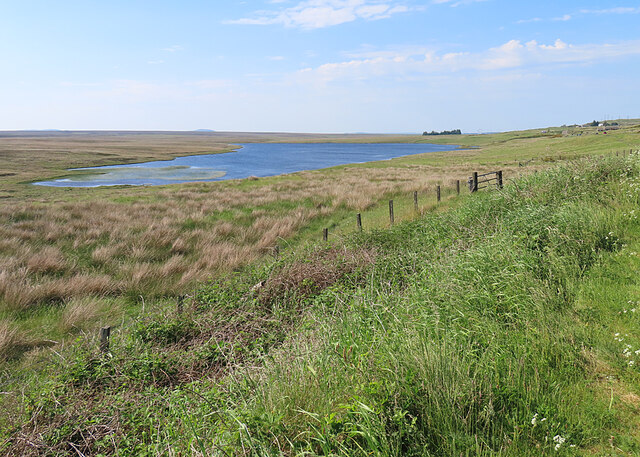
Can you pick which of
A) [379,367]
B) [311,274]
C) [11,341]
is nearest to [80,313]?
[11,341]

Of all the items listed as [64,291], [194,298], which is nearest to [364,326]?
[194,298]

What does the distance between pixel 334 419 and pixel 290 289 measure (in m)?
4.86

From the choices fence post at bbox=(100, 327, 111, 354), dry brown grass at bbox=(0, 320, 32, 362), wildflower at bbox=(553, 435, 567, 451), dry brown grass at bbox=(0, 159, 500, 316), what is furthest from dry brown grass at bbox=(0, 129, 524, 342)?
wildflower at bbox=(553, 435, 567, 451)

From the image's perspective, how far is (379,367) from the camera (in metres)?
3.81

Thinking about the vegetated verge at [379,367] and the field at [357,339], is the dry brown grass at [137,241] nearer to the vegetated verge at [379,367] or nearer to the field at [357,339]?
the field at [357,339]

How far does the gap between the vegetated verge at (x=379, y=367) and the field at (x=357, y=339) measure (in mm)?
27

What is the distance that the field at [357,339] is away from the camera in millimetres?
3371

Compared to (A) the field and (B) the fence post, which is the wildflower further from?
(B) the fence post

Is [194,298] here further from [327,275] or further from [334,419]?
[334,419]

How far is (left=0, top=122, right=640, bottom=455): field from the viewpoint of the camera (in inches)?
133

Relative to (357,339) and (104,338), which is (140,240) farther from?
(357,339)

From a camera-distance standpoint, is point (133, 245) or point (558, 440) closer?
point (558, 440)

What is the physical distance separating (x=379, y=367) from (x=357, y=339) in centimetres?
108

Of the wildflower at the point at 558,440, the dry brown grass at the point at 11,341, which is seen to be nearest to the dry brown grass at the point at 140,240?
the dry brown grass at the point at 11,341
